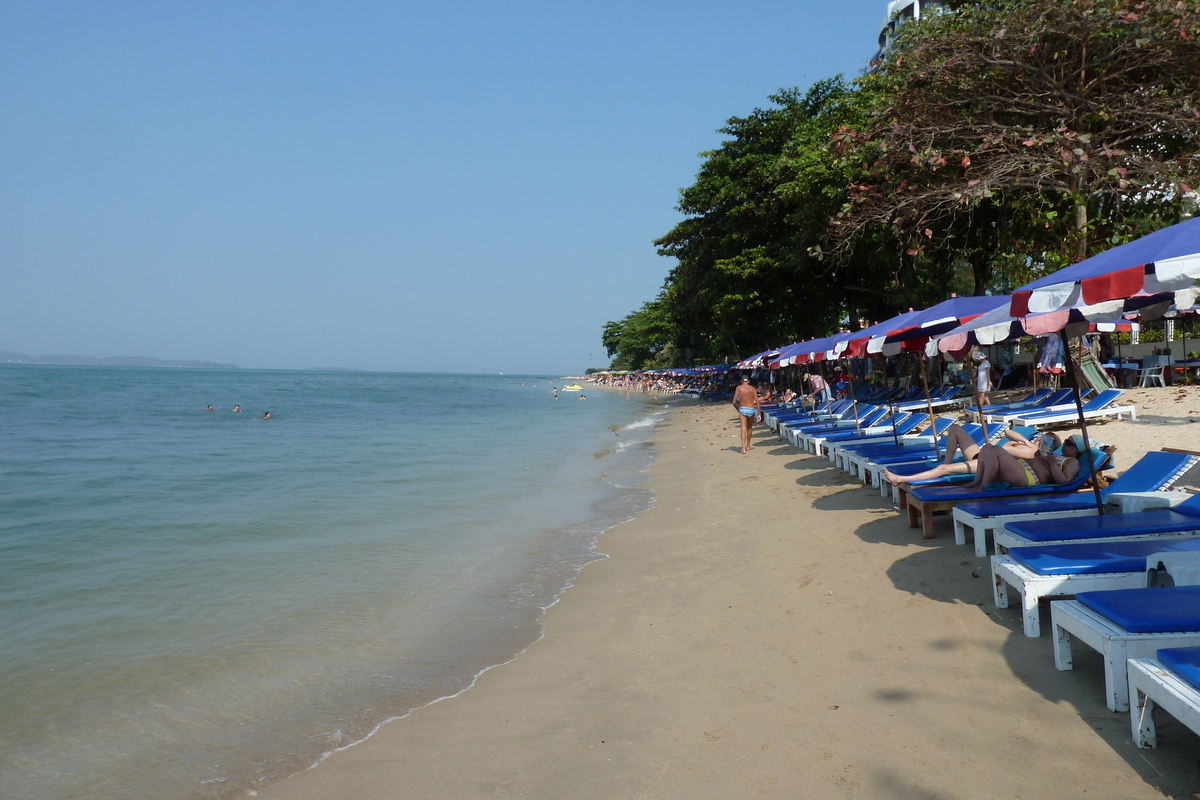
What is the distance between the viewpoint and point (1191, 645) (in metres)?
2.93

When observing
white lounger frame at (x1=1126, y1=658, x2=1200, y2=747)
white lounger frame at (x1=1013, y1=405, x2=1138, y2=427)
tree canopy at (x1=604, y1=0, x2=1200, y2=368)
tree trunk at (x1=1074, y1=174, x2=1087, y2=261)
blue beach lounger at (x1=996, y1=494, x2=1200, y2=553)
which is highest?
tree canopy at (x1=604, y1=0, x2=1200, y2=368)

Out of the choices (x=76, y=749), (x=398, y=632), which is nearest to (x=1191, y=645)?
(x=398, y=632)

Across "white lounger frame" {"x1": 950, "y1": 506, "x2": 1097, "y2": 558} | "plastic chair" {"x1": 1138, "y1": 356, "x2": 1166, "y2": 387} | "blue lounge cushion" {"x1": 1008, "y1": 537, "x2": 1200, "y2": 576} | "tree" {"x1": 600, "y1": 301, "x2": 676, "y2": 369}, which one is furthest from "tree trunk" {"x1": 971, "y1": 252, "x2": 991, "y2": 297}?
"tree" {"x1": 600, "y1": 301, "x2": 676, "y2": 369}

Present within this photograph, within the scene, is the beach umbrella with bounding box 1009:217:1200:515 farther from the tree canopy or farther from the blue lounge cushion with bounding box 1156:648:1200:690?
the tree canopy

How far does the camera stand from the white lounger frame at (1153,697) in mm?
2525

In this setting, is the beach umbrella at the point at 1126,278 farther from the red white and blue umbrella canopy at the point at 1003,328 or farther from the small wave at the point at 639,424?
the small wave at the point at 639,424

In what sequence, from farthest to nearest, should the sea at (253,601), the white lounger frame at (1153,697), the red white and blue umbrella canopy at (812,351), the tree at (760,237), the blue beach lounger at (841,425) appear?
the tree at (760,237) → the blue beach lounger at (841,425) → the red white and blue umbrella canopy at (812,351) → the sea at (253,601) → the white lounger frame at (1153,697)

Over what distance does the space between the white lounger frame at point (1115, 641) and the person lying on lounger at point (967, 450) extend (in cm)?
303

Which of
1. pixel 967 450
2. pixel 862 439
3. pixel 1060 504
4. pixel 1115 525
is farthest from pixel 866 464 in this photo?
pixel 1115 525

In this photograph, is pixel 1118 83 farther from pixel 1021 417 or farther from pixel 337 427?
pixel 337 427

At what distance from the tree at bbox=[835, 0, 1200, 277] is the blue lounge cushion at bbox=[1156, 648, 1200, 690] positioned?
957 cm

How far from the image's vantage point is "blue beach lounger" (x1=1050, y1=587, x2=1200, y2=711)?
2.96 m

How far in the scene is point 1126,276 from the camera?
3.44m

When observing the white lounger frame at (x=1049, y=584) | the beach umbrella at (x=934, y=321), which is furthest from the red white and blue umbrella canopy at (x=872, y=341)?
the white lounger frame at (x=1049, y=584)
